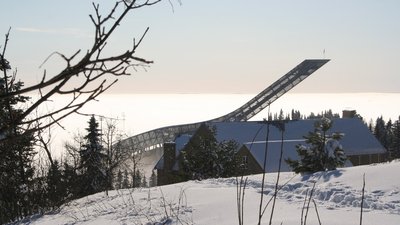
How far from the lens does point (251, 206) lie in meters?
7.56

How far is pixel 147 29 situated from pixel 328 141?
17.3 meters

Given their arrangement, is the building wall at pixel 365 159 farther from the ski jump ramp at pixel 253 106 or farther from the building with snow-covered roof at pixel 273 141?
the ski jump ramp at pixel 253 106

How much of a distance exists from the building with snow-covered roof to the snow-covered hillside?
71.3 feet

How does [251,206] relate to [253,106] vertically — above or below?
below

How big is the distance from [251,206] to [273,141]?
29.7 meters

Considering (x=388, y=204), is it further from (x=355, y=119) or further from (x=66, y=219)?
(x=355, y=119)

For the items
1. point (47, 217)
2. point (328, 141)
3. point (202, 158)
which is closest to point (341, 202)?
point (47, 217)

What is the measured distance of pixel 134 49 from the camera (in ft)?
4.03

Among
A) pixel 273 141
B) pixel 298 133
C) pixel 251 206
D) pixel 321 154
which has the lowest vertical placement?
pixel 251 206

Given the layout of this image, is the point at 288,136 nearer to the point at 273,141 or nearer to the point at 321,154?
the point at 273,141

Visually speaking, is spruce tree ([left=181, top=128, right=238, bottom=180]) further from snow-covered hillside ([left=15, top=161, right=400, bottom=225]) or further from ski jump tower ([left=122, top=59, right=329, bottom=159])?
ski jump tower ([left=122, top=59, right=329, bottom=159])

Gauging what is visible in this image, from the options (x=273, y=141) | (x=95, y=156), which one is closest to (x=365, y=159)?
(x=273, y=141)

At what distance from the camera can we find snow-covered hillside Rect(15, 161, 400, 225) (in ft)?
21.2

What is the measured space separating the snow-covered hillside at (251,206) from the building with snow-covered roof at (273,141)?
2173 centimetres
